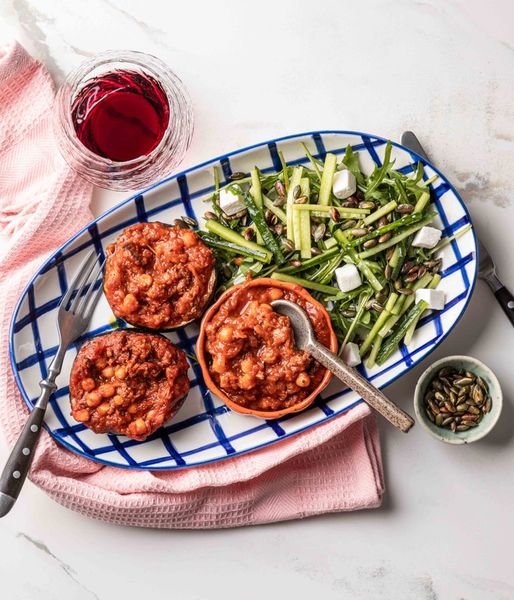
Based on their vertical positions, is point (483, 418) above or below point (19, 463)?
below

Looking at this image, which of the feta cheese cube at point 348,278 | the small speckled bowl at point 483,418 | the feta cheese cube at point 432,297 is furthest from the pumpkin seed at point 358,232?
the small speckled bowl at point 483,418

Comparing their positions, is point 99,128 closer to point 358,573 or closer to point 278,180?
point 278,180

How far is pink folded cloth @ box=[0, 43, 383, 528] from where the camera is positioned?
355cm

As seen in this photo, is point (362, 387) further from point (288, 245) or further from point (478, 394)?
point (288, 245)

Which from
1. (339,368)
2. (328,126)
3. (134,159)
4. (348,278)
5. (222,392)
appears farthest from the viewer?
(328,126)

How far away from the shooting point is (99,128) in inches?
142

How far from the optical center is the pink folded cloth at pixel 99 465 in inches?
140

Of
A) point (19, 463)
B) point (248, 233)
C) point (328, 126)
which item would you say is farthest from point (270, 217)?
point (19, 463)

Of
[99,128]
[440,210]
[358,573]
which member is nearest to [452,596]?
[358,573]

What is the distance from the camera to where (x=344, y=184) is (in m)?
3.45

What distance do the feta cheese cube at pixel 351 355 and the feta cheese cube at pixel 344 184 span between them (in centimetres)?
78

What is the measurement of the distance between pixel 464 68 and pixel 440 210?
2.96ft

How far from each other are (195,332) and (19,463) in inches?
43.2

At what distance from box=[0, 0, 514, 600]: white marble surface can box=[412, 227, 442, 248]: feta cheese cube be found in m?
0.45
